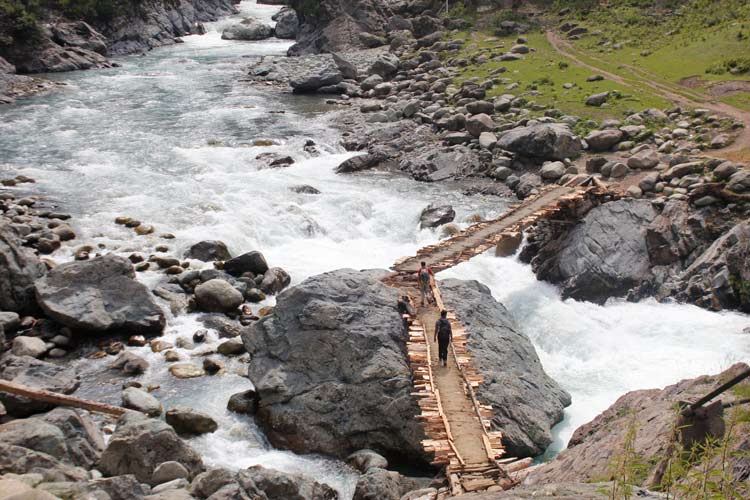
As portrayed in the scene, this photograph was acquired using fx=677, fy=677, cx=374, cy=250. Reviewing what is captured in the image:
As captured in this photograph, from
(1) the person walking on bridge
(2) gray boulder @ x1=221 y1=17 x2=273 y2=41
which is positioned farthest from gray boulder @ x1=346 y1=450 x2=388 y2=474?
(2) gray boulder @ x1=221 y1=17 x2=273 y2=41

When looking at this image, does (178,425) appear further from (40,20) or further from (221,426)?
(40,20)

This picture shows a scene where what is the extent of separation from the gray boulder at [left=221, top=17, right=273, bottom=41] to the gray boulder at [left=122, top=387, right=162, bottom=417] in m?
Result: 79.8

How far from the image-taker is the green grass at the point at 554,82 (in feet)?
134

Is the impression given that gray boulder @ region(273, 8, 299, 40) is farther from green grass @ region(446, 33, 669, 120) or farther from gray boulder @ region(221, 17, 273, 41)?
green grass @ region(446, 33, 669, 120)

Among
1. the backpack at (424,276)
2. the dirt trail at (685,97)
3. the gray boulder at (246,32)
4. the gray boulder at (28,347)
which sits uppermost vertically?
the dirt trail at (685,97)

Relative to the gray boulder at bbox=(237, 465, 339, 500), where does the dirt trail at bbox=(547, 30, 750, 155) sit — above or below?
above

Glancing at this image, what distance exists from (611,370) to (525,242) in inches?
350

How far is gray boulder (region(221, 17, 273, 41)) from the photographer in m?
90.3

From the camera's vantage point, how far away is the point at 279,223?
29953mm

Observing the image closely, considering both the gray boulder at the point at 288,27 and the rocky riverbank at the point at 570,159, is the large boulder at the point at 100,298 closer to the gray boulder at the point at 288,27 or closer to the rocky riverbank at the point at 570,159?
the rocky riverbank at the point at 570,159

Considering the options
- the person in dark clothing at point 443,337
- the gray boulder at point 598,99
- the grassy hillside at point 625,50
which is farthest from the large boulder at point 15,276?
the gray boulder at point 598,99

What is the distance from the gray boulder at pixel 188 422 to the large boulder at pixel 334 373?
1336mm

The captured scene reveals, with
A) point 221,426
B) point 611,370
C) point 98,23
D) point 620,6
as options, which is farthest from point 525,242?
point 98,23

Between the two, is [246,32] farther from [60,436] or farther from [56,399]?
[60,436]
